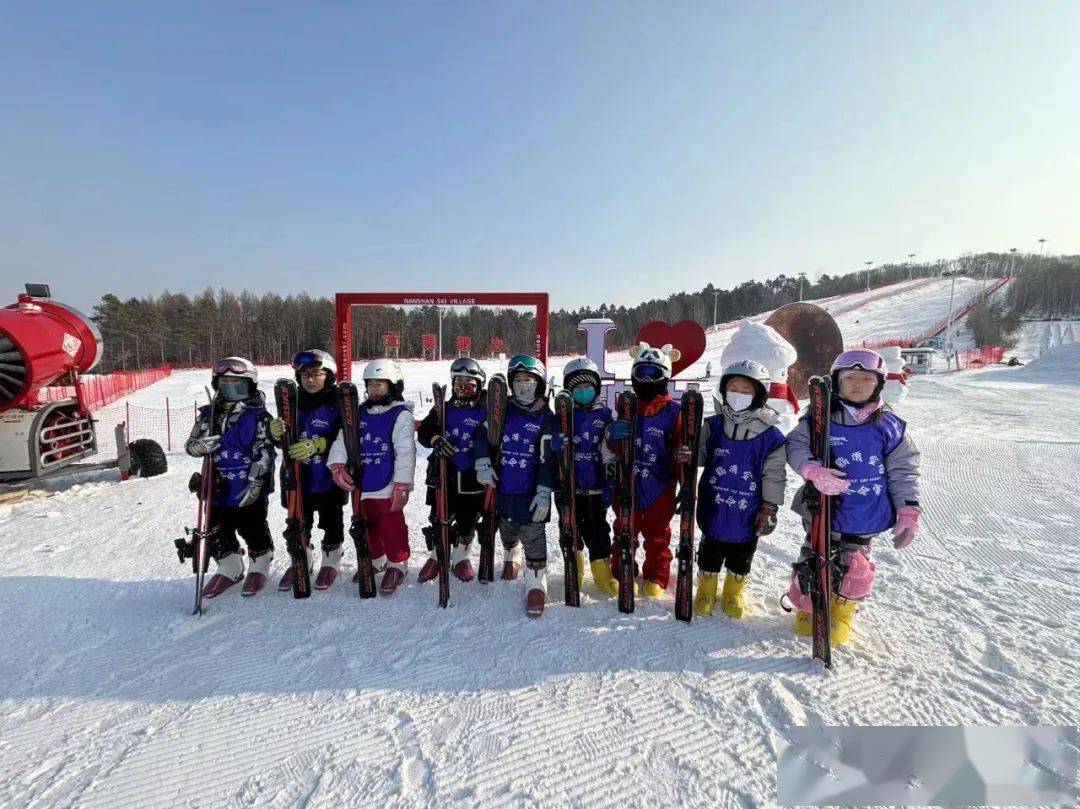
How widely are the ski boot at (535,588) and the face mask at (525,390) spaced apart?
1.34m

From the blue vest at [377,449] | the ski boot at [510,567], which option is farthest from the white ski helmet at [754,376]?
the blue vest at [377,449]

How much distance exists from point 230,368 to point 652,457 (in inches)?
143

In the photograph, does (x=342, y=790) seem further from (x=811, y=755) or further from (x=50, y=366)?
(x=50, y=366)

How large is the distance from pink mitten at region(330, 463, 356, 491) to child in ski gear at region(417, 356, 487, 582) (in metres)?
0.66

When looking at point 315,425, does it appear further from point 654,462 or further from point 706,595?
point 706,595

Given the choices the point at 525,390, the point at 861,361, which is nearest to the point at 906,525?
the point at 861,361

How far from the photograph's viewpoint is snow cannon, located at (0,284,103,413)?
667 centimetres

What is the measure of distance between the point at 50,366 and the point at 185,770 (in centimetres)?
745

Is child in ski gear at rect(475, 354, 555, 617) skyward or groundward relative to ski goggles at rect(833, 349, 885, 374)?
groundward

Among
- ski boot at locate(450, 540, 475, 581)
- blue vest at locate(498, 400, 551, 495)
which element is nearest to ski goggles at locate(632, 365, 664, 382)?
blue vest at locate(498, 400, 551, 495)

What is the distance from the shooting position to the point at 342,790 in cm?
231

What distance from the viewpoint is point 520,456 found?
401 cm

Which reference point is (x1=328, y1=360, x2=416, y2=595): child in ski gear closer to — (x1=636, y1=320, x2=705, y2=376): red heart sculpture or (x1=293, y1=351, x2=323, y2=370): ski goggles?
(x1=293, y1=351, x2=323, y2=370): ski goggles

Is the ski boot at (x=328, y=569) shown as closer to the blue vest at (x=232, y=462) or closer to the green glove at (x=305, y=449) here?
the blue vest at (x=232, y=462)
